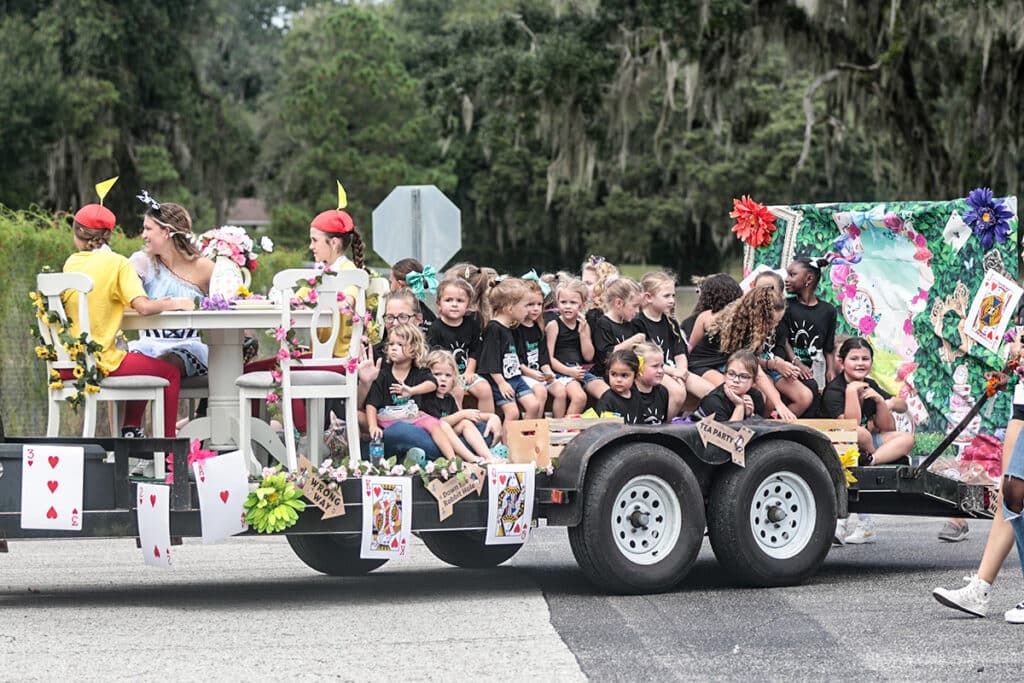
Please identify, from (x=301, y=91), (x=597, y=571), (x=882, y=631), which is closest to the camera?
(x=882, y=631)

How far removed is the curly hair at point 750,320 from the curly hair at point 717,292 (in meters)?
0.36

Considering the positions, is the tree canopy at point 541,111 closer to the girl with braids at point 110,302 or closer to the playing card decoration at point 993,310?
the playing card decoration at point 993,310

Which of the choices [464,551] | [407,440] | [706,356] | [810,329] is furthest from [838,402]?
[407,440]

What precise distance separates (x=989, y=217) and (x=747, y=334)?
1.70m

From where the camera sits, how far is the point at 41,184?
39.0 meters

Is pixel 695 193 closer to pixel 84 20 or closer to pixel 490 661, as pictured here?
pixel 84 20

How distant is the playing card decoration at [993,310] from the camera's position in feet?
34.8

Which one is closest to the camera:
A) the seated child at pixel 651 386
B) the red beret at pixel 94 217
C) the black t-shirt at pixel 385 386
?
the red beret at pixel 94 217

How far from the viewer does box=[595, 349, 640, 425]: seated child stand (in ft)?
32.7

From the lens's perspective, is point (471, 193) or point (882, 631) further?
point (471, 193)

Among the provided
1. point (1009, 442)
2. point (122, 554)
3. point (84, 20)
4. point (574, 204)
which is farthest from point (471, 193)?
point (1009, 442)

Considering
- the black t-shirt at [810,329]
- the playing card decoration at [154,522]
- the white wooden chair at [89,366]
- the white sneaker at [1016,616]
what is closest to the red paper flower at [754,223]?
the black t-shirt at [810,329]

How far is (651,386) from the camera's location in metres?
10.2

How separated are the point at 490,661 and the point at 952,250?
5161 mm
